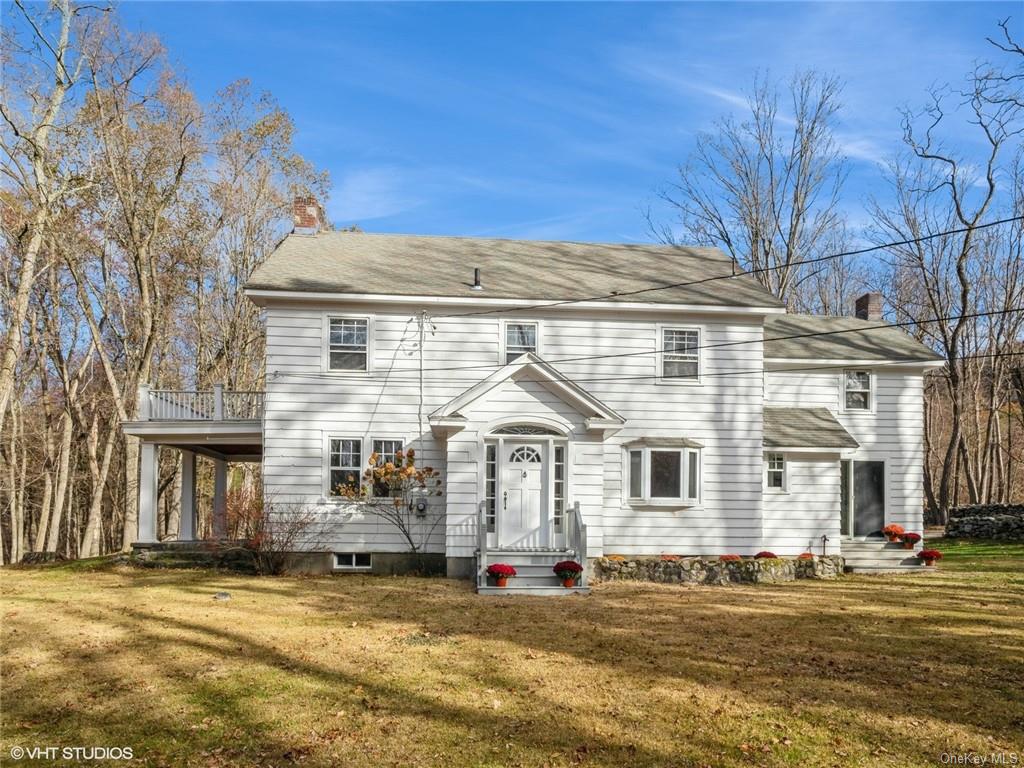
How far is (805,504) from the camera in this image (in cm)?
1950

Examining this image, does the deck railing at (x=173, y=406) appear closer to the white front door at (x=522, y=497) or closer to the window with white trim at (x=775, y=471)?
the white front door at (x=522, y=497)

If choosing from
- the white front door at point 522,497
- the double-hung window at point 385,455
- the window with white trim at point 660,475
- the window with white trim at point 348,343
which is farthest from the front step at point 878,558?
the window with white trim at point 348,343

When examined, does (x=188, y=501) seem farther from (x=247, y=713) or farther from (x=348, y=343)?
(x=247, y=713)

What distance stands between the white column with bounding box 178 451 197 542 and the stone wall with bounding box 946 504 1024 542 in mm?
24010

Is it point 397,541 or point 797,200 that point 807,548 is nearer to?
point 397,541

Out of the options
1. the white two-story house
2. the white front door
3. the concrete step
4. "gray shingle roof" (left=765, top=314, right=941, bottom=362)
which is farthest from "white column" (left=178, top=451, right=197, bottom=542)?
"gray shingle roof" (left=765, top=314, right=941, bottom=362)

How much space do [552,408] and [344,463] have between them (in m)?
4.68

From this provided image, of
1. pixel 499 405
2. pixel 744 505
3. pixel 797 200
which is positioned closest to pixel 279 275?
pixel 499 405

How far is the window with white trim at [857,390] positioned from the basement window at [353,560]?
12743mm

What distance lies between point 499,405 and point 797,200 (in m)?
23.2

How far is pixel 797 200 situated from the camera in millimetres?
34625

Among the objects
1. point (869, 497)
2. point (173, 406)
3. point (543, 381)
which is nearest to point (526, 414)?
point (543, 381)

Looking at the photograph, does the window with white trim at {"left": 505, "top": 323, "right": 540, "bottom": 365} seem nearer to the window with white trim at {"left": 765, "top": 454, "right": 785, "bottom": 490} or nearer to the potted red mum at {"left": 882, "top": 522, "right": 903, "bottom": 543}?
the window with white trim at {"left": 765, "top": 454, "right": 785, "bottom": 490}

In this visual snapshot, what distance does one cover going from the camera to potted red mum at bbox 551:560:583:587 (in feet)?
49.9
